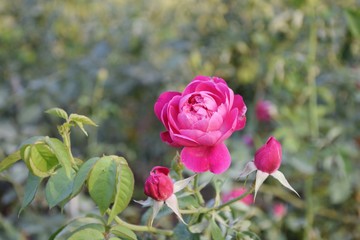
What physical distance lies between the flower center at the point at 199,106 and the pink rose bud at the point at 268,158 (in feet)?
0.29

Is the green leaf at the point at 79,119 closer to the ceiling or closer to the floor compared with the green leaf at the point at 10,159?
closer to the ceiling

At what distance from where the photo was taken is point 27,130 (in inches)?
97.7

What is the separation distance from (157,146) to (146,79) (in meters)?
0.42

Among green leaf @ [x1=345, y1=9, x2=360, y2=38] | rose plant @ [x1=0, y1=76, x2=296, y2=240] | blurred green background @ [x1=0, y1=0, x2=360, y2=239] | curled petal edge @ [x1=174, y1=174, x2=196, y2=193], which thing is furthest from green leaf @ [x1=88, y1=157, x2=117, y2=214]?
green leaf @ [x1=345, y1=9, x2=360, y2=38]

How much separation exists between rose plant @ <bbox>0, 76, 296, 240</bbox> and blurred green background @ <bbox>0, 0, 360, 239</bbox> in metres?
0.92

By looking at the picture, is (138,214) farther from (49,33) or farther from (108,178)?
(108,178)

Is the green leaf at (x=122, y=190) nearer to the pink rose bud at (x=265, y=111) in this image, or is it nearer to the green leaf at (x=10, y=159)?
the green leaf at (x=10, y=159)

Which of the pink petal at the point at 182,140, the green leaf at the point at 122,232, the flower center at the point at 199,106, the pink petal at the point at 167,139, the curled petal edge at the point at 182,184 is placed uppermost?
the flower center at the point at 199,106

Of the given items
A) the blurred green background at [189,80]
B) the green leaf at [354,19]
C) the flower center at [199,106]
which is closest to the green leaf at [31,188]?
the flower center at [199,106]

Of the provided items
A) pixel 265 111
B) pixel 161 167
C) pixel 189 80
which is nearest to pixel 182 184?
pixel 161 167

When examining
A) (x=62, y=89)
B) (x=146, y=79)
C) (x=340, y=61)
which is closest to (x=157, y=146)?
(x=146, y=79)

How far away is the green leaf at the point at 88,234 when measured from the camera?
831 mm

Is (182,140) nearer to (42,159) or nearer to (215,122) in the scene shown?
(215,122)

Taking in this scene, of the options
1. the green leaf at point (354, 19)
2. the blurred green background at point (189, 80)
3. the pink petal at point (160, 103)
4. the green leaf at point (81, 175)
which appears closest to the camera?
the green leaf at point (81, 175)
